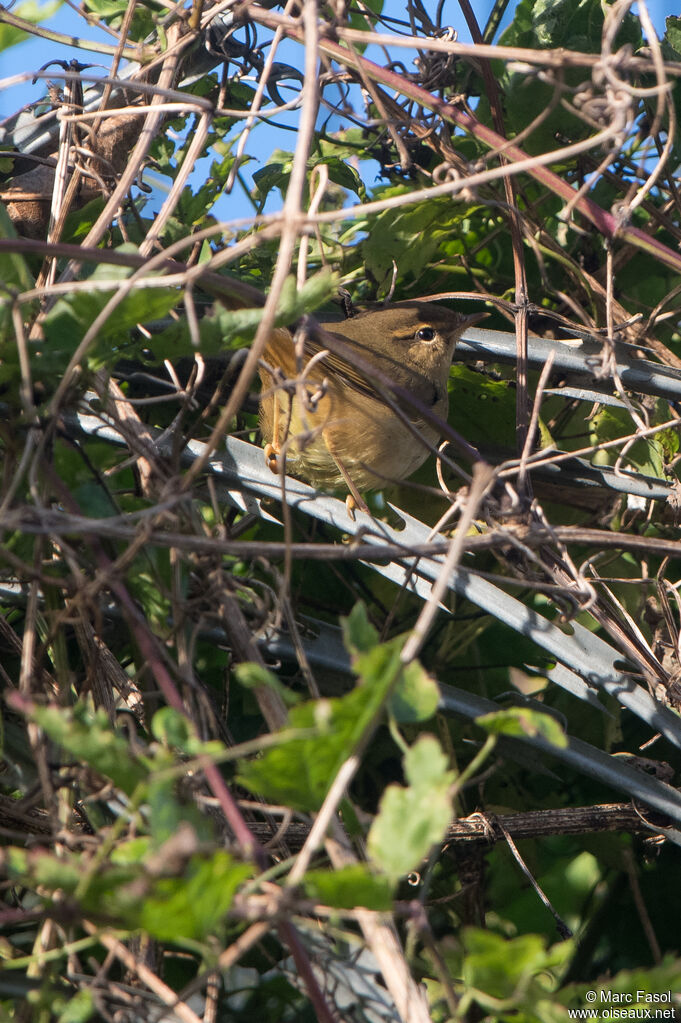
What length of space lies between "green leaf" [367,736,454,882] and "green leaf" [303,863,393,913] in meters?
0.02

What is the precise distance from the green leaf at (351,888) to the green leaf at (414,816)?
0.02 meters

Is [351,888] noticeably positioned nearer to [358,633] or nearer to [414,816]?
[414,816]

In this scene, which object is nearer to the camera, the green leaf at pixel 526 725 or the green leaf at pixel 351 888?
the green leaf at pixel 351 888

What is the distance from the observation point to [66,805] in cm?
113

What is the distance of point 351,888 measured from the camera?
0.80 metres

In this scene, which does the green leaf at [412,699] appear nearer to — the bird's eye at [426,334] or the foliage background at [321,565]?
the foliage background at [321,565]

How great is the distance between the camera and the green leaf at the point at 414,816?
79cm

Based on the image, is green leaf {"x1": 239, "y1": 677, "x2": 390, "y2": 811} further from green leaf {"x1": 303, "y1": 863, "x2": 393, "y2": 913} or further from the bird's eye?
the bird's eye

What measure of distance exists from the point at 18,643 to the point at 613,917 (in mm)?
1306

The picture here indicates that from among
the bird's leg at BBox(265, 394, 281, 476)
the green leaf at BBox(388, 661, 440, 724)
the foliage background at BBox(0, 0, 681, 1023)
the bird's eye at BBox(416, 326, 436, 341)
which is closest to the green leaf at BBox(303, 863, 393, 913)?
the foliage background at BBox(0, 0, 681, 1023)

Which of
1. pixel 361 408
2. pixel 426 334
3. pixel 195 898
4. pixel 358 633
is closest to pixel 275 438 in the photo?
pixel 361 408

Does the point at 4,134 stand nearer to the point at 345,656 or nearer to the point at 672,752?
the point at 345,656

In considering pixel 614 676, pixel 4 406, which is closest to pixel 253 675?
pixel 4 406

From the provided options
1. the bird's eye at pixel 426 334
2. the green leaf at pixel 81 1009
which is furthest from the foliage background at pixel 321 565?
the bird's eye at pixel 426 334
